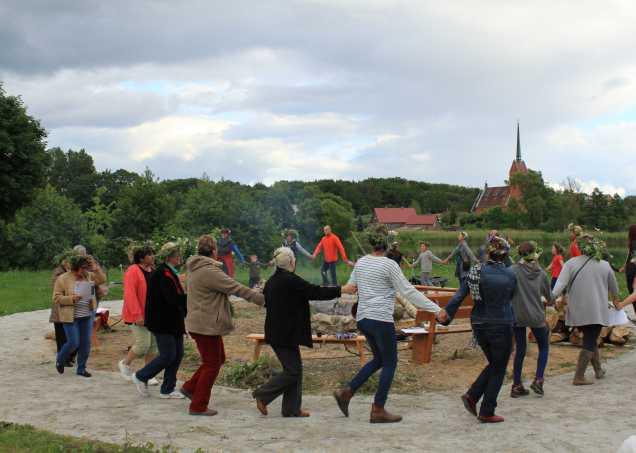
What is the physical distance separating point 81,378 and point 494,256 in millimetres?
5281

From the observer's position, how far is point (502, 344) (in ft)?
21.7

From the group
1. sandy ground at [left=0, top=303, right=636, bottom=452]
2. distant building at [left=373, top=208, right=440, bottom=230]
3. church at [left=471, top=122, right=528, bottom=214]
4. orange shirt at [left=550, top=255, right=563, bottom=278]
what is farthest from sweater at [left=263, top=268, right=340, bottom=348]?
church at [left=471, top=122, right=528, bottom=214]

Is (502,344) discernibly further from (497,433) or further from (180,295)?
(180,295)

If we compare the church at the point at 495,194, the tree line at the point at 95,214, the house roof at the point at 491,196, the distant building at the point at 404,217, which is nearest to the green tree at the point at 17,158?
the tree line at the point at 95,214

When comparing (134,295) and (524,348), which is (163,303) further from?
(524,348)

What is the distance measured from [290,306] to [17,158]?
131 feet

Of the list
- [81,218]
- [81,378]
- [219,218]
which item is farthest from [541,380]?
[81,218]

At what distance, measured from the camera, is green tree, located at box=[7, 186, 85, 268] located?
39.5 metres

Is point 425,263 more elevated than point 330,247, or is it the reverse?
point 330,247

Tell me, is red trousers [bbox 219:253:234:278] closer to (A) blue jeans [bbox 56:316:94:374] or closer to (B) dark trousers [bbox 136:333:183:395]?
(A) blue jeans [bbox 56:316:94:374]

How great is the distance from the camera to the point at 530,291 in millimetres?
7953

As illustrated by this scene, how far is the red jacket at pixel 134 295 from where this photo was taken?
847 cm

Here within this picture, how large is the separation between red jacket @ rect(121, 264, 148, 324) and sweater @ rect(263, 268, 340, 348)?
2.28 metres

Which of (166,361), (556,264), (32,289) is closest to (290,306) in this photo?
(166,361)
